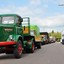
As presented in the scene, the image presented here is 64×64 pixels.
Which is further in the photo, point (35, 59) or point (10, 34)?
point (10, 34)

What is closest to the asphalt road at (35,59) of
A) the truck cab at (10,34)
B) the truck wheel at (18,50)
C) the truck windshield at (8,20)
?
the truck wheel at (18,50)

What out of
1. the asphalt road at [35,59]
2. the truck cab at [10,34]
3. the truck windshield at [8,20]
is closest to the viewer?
the asphalt road at [35,59]

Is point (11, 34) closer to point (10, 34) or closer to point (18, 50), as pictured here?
point (10, 34)

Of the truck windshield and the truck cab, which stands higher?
the truck windshield

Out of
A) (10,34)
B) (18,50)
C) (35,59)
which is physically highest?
(10,34)

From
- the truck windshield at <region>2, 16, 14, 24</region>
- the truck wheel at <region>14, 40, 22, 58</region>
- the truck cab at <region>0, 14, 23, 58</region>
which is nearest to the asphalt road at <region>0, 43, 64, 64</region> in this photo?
the truck wheel at <region>14, 40, 22, 58</region>

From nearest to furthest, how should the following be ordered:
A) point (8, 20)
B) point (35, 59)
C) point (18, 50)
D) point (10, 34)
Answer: point (35, 59), point (18, 50), point (10, 34), point (8, 20)

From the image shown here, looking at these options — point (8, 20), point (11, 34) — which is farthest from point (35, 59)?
point (8, 20)

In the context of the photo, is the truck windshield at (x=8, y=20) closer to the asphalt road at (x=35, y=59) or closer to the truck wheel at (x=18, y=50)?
the truck wheel at (x=18, y=50)

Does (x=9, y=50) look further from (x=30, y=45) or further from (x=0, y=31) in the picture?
(x=30, y=45)

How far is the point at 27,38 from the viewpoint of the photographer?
24.0m

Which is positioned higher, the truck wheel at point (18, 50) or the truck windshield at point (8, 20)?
the truck windshield at point (8, 20)

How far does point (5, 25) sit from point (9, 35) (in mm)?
952

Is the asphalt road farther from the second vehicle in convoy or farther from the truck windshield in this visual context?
the truck windshield
